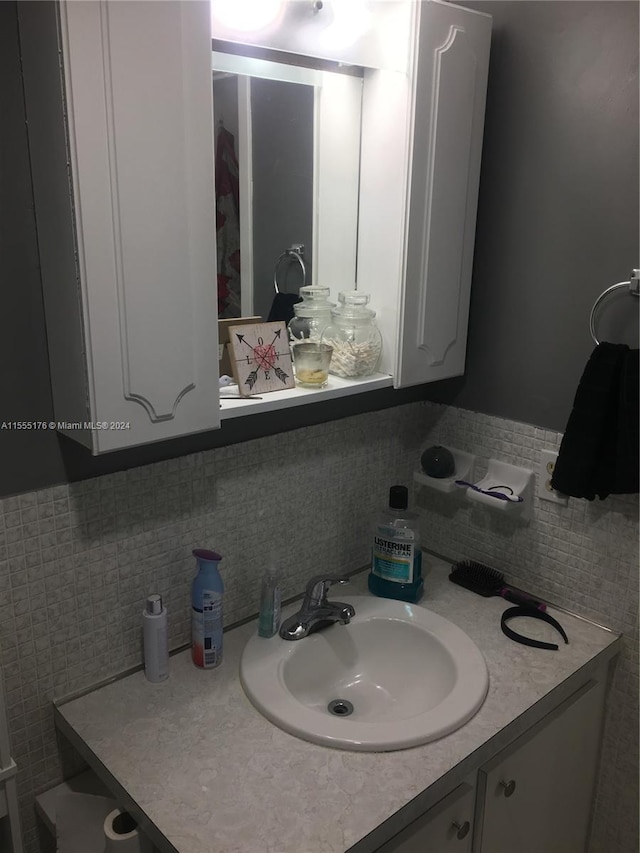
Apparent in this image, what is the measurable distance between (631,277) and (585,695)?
0.85 m

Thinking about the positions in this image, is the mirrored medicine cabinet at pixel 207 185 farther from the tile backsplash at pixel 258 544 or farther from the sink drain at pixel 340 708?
the sink drain at pixel 340 708

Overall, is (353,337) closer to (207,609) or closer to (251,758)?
(207,609)

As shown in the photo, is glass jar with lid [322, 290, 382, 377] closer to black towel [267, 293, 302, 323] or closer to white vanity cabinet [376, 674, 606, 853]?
black towel [267, 293, 302, 323]

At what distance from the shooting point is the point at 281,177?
4.72 feet

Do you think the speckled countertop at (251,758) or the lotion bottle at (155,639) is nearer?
the speckled countertop at (251,758)

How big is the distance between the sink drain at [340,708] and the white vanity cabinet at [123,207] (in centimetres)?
65

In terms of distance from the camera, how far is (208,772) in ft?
3.64

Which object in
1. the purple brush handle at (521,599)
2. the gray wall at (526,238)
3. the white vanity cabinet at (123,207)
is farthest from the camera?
the purple brush handle at (521,599)

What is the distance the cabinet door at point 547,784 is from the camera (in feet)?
4.31

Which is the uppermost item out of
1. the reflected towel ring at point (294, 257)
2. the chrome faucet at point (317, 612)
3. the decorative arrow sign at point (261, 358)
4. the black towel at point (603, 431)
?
the reflected towel ring at point (294, 257)

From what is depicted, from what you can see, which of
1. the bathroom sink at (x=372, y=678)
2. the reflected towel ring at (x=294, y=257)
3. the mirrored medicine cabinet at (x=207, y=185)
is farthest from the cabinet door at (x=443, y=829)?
the reflected towel ring at (x=294, y=257)

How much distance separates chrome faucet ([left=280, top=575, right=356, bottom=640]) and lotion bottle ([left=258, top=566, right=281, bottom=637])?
0.03 meters

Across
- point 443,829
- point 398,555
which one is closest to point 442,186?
point 398,555

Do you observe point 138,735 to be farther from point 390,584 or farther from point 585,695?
point 585,695
